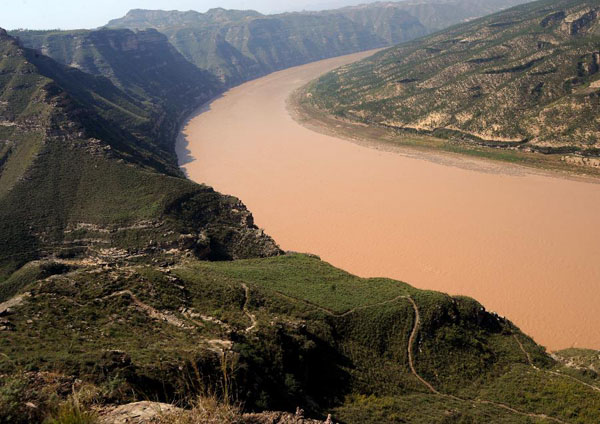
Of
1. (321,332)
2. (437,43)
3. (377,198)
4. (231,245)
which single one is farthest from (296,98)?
(321,332)

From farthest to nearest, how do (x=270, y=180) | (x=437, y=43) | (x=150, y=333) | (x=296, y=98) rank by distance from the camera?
(x=437, y=43)
(x=296, y=98)
(x=270, y=180)
(x=150, y=333)

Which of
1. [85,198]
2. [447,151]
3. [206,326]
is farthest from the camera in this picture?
[447,151]

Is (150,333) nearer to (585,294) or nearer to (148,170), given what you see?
(148,170)

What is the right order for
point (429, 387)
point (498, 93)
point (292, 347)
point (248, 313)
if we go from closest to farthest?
point (292, 347), point (429, 387), point (248, 313), point (498, 93)

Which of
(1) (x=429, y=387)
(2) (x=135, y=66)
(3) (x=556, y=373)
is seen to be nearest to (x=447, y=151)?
(3) (x=556, y=373)

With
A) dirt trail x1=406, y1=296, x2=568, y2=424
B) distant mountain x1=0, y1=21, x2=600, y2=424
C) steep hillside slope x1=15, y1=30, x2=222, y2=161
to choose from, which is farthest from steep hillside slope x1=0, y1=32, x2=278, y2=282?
steep hillside slope x1=15, y1=30, x2=222, y2=161

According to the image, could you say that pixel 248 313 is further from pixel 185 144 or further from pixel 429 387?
pixel 185 144
